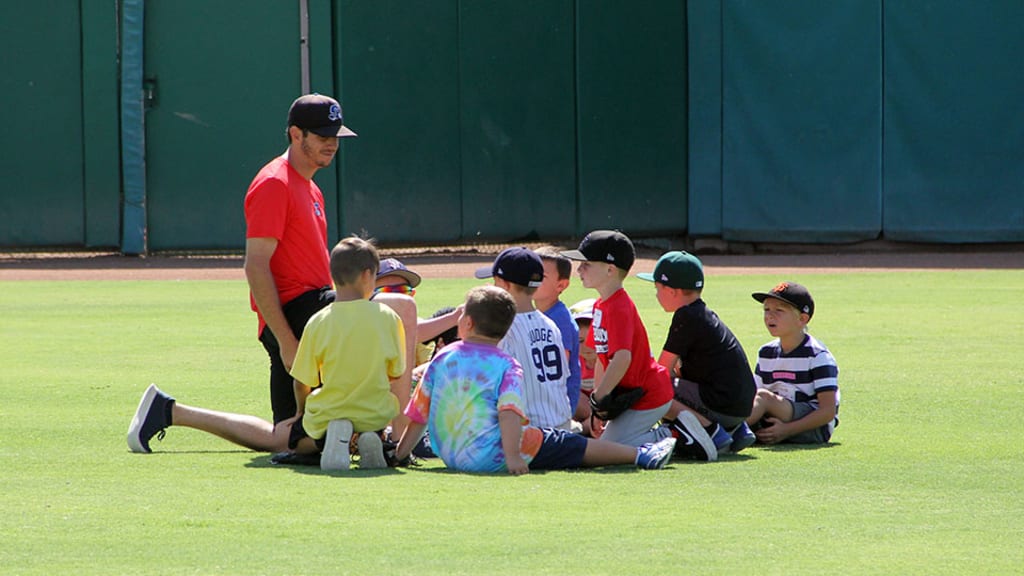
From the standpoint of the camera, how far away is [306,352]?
602cm

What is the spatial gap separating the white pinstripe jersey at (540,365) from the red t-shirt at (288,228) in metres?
0.93

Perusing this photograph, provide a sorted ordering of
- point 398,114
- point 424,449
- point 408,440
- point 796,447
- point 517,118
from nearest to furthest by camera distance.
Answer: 1. point 408,440
2. point 424,449
3. point 796,447
4. point 398,114
5. point 517,118

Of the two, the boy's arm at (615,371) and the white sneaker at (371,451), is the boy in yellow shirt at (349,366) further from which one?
the boy's arm at (615,371)

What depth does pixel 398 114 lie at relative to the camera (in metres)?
19.2

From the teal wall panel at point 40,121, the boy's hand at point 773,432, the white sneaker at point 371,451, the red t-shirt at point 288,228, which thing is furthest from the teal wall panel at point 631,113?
the white sneaker at point 371,451

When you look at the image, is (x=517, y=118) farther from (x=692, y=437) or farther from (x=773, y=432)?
(x=692, y=437)

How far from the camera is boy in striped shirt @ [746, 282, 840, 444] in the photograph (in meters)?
6.81

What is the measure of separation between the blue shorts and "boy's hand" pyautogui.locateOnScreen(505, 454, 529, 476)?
14 cm

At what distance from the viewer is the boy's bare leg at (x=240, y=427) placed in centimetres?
644

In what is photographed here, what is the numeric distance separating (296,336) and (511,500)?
173 centimetres

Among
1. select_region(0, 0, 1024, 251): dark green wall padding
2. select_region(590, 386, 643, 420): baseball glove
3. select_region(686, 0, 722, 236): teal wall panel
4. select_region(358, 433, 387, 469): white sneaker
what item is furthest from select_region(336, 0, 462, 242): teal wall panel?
select_region(358, 433, 387, 469): white sneaker

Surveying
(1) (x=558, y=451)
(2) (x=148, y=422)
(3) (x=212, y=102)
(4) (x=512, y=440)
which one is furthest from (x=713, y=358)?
(3) (x=212, y=102)

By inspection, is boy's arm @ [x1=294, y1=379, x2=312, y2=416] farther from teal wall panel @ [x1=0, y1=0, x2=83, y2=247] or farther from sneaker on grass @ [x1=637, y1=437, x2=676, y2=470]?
teal wall panel @ [x1=0, y1=0, x2=83, y2=247]

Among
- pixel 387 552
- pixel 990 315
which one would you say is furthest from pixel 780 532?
pixel 990 315
